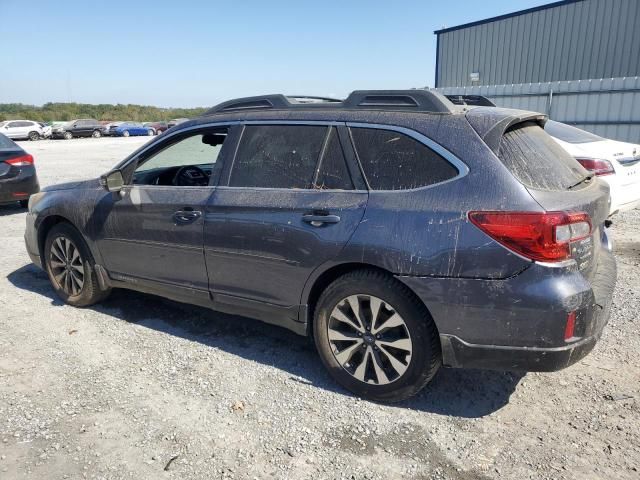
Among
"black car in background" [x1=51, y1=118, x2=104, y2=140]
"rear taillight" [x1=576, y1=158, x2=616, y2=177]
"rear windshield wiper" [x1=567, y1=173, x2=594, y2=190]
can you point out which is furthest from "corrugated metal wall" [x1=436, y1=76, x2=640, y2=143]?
"black car in background" [x1=51, y1=118, x2=104, y2=140]

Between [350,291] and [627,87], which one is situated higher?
[627,87]

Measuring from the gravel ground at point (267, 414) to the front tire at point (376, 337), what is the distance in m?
0.16

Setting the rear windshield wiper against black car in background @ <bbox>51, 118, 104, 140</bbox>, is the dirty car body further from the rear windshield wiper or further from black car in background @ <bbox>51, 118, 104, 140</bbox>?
black car in background @ <bbox>51, 118, 104, 140</bbox>

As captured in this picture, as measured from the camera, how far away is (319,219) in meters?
3.15

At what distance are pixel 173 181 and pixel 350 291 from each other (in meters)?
2.11

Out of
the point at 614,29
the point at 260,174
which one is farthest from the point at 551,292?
the point at 614,29

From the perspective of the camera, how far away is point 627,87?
12.0 m

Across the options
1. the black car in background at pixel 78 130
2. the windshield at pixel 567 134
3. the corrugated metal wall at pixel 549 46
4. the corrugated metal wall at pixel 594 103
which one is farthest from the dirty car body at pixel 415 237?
the black car in background at pixel 78 130

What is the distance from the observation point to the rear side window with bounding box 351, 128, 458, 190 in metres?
2.92

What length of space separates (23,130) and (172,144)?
42.0m

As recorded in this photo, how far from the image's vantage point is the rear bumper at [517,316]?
8.64 ft

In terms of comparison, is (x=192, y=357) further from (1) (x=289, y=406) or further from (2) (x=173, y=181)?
(2) (x=173, y=181)

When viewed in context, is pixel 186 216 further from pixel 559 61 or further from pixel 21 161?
pixel 559 61

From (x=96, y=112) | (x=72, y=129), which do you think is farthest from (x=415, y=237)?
(x=96, y=112)
